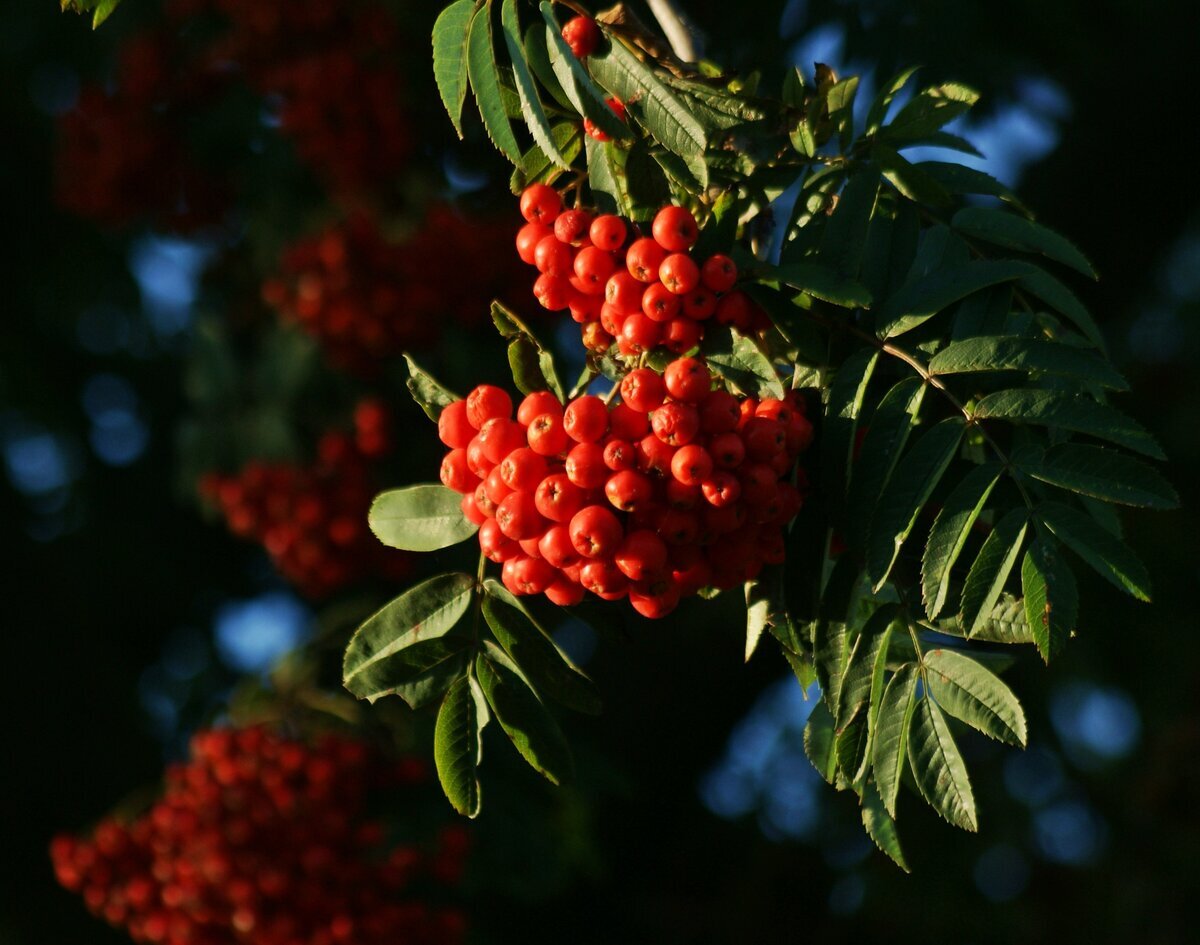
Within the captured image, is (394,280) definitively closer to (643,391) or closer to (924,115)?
(924,115)

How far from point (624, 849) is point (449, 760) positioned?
2.94 meters

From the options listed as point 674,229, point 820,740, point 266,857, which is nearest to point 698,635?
point 266,857

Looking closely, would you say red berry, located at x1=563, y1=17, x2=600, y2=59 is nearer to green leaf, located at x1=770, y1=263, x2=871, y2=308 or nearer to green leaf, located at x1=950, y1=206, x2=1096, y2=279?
green leaf, located at x1=770, y1=263, x2=871, y2=308

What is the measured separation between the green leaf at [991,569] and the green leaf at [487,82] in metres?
0.71

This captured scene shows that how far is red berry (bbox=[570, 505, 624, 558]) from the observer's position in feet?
5.19

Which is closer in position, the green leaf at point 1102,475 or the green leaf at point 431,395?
the green leaf at point 1102,475

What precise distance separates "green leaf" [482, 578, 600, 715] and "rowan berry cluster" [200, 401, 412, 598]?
7.37 ft

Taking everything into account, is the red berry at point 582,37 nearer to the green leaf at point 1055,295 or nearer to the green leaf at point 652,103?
the green leaf at point 652,103

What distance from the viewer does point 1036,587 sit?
154cm

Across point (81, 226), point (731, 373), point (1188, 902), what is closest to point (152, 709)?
point (81, 226)

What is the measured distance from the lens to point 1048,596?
5.02 feet

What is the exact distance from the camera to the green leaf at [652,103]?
161cm

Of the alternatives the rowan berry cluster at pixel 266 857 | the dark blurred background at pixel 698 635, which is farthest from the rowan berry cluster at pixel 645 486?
the dark blurred background at pixel 698 635

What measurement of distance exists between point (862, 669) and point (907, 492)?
241mm
